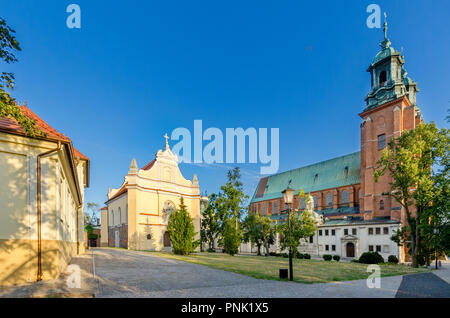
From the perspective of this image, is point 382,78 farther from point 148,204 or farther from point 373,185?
point 148,204

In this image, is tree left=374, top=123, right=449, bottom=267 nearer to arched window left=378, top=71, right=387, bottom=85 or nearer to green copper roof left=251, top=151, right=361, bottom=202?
arched window left=378, top=71, right=387, bottom=85

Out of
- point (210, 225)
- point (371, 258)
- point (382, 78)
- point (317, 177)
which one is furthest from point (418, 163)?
point (317, 177)

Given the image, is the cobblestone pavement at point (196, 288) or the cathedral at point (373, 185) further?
the cathedral at point (373, 185)

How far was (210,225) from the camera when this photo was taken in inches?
1720

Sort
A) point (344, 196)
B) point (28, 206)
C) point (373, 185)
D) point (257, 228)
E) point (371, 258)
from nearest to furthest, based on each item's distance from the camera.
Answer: point (28, 206) → point (371, 258) → point (257, 228) → point (373, 185) → point (344, 196)

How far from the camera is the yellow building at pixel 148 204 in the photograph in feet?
110

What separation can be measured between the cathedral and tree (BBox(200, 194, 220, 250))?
17.2 metres

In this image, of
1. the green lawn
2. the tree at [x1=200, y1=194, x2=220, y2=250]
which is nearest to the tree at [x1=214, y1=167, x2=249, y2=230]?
the tree at [x1=200, y1=194, x2=220, y2=250]

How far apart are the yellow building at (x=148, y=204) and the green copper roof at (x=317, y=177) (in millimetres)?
33089

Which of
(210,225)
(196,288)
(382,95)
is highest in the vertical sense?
(382,95)

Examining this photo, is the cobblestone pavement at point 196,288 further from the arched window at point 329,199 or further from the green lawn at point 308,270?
the arched window at point 329,199

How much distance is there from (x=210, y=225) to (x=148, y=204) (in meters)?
12.6

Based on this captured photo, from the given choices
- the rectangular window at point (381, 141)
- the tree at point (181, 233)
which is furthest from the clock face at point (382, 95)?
the tree at point (181, 233)
